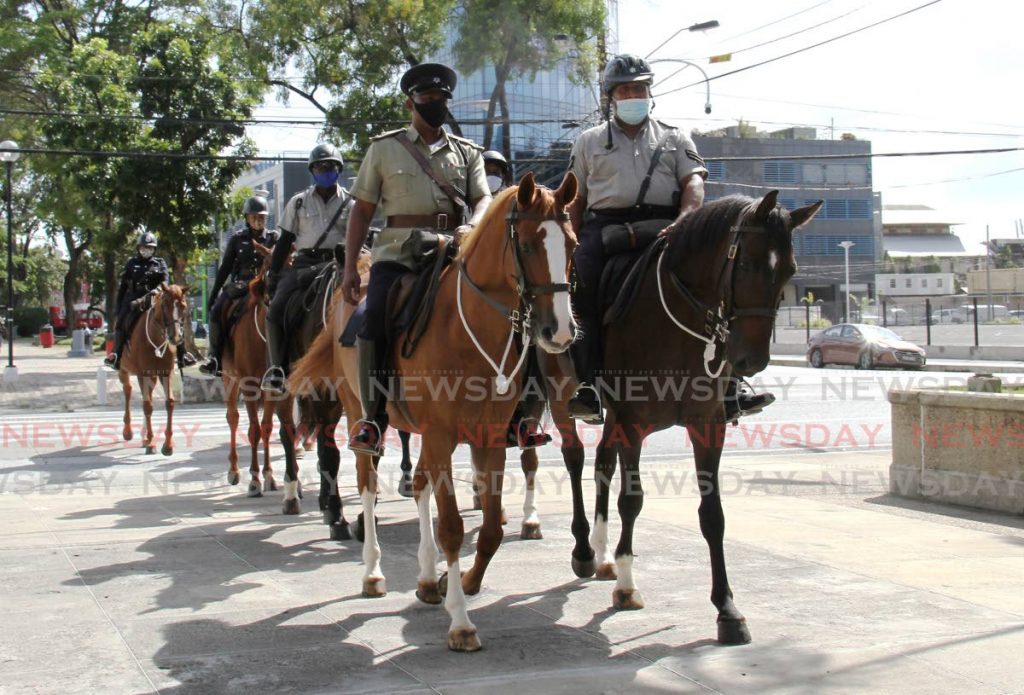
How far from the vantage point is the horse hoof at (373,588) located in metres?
7.15

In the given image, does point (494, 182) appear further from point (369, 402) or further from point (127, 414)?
point (127, 414)

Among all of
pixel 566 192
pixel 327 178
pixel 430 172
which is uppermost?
pixel 327 178

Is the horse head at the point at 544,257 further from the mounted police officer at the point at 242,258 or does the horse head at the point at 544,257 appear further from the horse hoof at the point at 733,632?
the mounted police officer at the point at 242,258

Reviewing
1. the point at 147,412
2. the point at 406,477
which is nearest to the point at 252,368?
the point at 406,477

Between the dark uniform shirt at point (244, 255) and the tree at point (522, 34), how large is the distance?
18336 millimetres

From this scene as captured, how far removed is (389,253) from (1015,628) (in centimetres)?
427

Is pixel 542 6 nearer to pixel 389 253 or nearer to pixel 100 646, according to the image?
pixel 389 253

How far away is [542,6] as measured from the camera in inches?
1222

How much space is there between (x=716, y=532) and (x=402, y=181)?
2.95 metres

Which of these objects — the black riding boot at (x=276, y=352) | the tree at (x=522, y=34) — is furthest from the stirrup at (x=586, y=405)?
the tree at (x=522, y=34)

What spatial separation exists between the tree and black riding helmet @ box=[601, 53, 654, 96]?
23.3m

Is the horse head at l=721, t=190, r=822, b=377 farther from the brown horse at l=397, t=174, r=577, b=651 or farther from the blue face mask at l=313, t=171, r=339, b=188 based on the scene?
the blue face mask at l=313, t=171, r=339, b=188

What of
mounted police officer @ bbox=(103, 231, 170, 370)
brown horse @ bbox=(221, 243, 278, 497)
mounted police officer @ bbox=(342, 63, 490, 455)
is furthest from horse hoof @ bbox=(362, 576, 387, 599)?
mounted police officer @ bbox=(103, 231, 170, 370)

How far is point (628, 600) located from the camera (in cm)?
676
